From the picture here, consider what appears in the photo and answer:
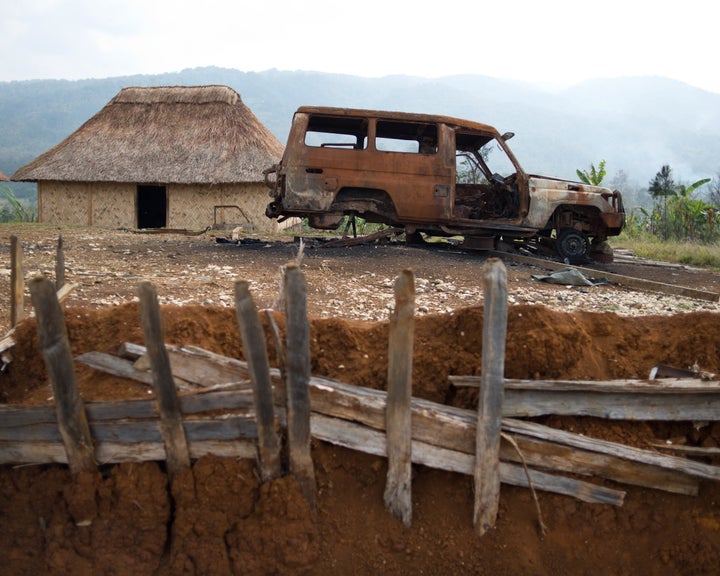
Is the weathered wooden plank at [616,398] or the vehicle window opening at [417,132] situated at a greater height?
the vehicle window opening at [417,132]

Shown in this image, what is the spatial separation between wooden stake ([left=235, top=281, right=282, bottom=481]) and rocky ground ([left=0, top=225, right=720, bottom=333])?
7.10 ft

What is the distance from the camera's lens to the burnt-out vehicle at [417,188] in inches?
336

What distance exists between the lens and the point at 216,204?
1678 cm

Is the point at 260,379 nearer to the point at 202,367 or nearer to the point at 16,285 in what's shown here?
the point at 202,367

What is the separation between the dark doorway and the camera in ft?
68.0

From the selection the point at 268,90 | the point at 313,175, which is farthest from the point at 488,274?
the point at 268,90

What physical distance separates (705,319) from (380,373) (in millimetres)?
2201

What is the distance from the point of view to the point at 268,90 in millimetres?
164000

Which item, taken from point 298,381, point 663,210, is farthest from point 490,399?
point 663,210

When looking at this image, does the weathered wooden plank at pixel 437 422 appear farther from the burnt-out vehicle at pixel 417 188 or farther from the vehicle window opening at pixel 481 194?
the vehicle window opening at pixel 481 194

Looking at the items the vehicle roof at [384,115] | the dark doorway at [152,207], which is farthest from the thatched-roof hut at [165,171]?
the vehicle roof at [384,115]

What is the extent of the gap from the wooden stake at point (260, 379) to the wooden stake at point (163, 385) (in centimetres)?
40

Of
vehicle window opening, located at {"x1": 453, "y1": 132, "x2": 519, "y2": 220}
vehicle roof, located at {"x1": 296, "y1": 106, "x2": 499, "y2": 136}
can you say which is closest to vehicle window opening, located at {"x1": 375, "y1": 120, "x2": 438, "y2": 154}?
vehicle roof, located at {"x1": 296, "y1": 106, "x2": 499, "y2": 136}

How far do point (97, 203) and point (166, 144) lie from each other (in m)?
2.66
